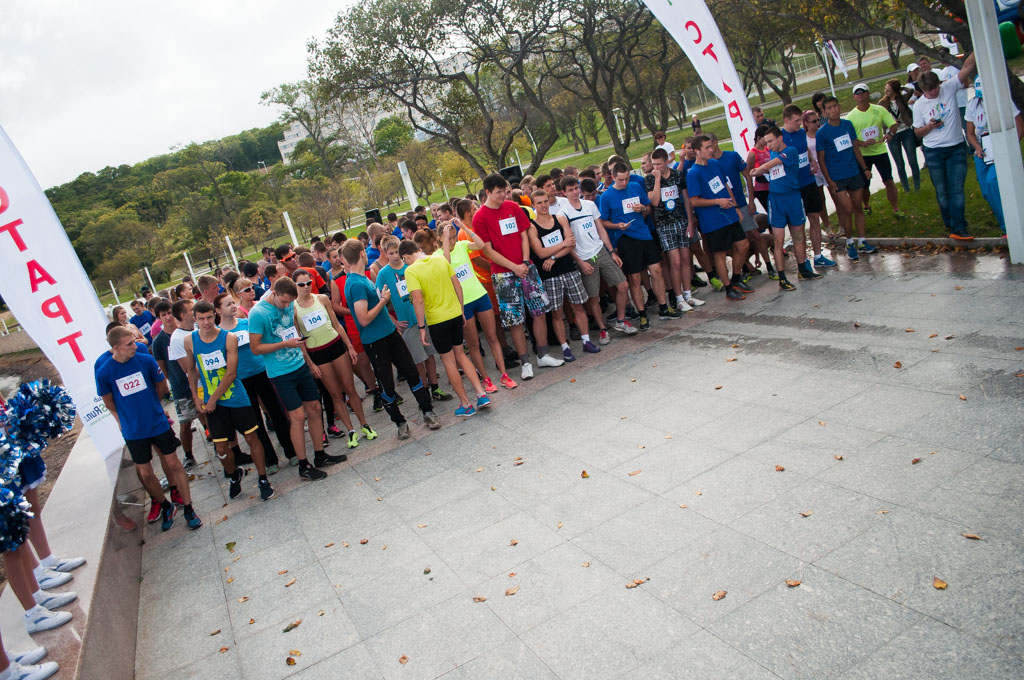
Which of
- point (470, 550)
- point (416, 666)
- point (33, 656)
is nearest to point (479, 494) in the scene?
point (470, 550)

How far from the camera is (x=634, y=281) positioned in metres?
9.73

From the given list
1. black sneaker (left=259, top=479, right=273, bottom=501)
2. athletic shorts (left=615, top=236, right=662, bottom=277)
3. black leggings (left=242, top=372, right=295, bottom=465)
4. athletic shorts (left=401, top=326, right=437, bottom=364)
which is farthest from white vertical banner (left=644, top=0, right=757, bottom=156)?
black sneaker (left=259, top=479, right=273, bottom=501)

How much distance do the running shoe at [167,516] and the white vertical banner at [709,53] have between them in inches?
315

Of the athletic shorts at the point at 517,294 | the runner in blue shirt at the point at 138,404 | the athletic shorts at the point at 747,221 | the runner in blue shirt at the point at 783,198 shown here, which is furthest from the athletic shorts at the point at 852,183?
the runner in blue shirt at the point at 138,404

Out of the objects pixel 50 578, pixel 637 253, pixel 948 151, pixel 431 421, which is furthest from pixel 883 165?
pixel 50 578

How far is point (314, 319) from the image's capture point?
7.70 m

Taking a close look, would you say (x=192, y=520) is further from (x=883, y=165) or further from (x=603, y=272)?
(x=883, y=165)

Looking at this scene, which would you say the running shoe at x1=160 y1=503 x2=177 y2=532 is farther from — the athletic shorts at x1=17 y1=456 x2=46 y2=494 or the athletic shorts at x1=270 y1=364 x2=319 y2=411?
the athletic shorts at x1=17 y1=456 x2=46 y2=494

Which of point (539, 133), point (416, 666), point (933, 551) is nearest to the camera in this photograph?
point (933, 551)

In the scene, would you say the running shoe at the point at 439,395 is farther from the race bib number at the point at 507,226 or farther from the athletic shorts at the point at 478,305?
the race bib number at the point at 507,226

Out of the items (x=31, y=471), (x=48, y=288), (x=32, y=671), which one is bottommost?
(x=32, y=671)

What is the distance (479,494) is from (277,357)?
8.52 feet

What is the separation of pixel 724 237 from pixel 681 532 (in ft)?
18.9

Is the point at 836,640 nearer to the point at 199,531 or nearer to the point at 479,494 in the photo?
the point at 479,494
